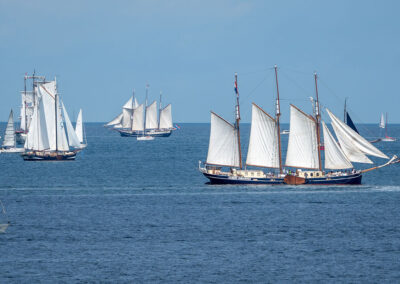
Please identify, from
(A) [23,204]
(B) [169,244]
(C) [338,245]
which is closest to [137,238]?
(B) [169,244]

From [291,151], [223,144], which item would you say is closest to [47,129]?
[223,144]

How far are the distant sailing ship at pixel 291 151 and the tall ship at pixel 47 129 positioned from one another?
155ft

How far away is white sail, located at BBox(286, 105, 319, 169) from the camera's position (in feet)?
301

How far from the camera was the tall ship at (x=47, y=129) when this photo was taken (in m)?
135

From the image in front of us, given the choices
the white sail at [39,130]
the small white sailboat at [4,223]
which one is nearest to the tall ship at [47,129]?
the white sail at [39,130]

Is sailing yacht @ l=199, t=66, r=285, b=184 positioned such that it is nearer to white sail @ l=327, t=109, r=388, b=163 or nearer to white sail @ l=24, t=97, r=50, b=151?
white sail @ l=327, t=109, r=388, b=163

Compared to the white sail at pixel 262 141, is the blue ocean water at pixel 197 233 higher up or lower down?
lower down

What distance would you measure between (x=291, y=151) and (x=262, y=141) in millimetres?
3574

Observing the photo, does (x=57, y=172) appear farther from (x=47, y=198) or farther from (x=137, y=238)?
(x=137, y=238)

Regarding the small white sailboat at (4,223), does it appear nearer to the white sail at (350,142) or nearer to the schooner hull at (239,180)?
the schooner hull at (239,180)

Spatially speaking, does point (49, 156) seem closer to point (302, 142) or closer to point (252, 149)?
point (252, 149)

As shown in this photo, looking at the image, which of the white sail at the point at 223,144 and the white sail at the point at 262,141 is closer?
the white sail at the point at 262,141

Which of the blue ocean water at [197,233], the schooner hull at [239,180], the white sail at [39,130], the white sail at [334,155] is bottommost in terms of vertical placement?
the blue ocean water at [197,233]

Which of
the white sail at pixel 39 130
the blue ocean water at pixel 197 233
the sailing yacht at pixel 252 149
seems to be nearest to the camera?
the blue ocean water at pixel 197 233
